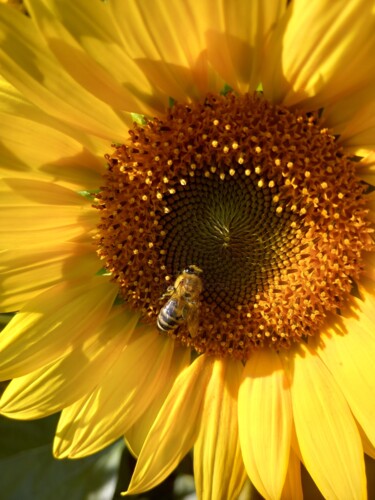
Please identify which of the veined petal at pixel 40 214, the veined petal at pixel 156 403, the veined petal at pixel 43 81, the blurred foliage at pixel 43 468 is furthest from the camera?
the blurred foliage at pixel 43 468

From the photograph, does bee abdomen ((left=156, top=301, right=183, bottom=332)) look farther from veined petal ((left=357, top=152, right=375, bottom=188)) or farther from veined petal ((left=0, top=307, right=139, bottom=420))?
veined petal ((left=357, top=152, right=375, bottom=188))

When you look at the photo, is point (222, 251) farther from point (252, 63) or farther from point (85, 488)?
point (85, 488)

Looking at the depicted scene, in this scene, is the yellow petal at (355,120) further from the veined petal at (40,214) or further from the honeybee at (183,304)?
the veined petal at (40,214)

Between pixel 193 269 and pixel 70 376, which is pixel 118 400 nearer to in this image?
pixel 70 376

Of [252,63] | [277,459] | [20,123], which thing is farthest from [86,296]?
[252,63]

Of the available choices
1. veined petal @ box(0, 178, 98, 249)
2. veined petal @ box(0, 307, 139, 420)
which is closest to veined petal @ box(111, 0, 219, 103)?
veined petal @ box(0, 178, 98, 249)

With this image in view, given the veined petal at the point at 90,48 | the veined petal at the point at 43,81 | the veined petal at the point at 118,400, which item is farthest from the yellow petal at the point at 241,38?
the veined petal at the point at 118,400

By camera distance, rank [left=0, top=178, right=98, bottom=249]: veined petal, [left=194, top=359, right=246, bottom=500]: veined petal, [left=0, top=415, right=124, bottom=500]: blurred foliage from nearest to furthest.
Result: 1. [left=0, top=178, right=98, bottom=249]: veined petal
2. [left=194, top=359, right=246, bottom=500]: veined petal
3. [left=0, top=415, right=124, bottom=500]: blurred foliage

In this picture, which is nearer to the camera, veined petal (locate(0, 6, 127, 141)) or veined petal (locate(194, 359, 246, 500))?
veined petal (locate(0, 6, 127, 141))

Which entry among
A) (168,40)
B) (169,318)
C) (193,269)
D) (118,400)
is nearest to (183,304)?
(169,318)
